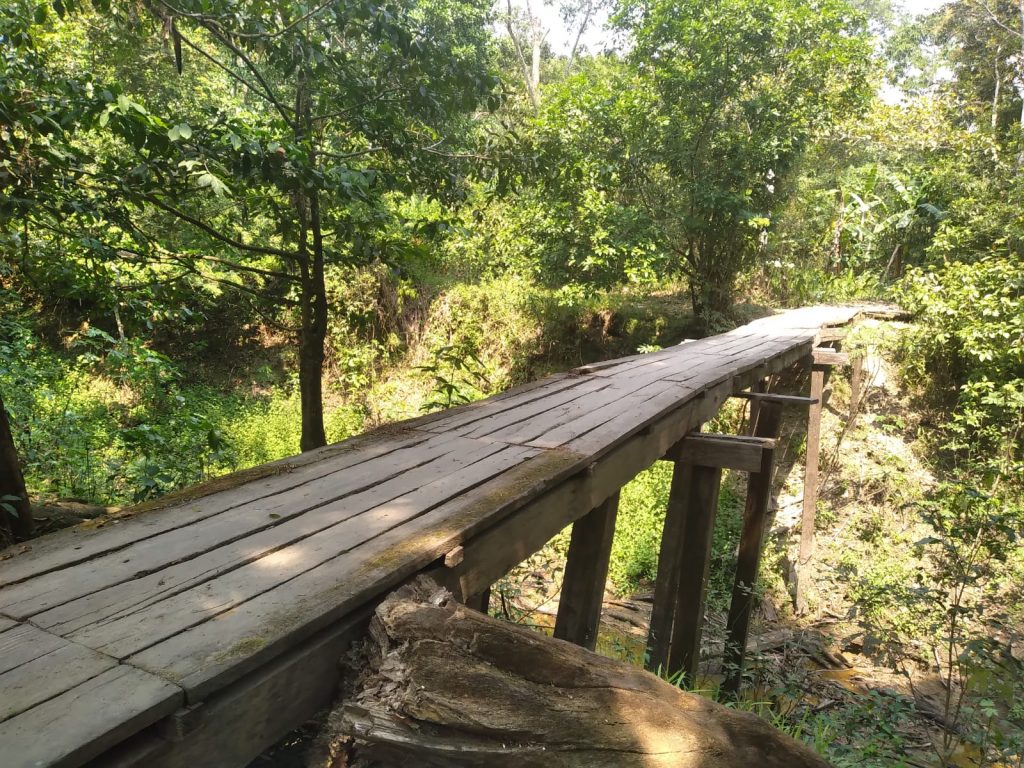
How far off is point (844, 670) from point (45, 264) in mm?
7275

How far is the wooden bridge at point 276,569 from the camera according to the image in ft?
3.18

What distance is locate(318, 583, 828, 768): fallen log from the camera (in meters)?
1.00

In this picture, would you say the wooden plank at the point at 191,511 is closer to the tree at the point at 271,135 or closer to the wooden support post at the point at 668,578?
the tree at the point at 271,135

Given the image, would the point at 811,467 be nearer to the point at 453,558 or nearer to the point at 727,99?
the point at 727,99

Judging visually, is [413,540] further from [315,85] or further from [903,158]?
[903,158]

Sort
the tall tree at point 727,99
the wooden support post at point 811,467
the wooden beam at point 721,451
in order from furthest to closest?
the tall tree at point 727,99, the wooden support post at point 811,467, the wooden beam at point 721,451

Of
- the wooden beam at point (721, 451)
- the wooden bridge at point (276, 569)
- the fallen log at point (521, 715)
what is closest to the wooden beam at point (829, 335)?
the wooden beam at point (721, 451)

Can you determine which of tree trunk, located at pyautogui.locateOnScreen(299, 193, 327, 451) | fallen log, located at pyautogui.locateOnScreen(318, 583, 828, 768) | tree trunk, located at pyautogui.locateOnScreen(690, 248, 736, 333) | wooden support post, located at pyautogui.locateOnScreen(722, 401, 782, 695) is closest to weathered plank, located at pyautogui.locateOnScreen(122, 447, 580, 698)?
fallen log, located at pyautogui.locateOnScreen(318, 583, 828, 768)

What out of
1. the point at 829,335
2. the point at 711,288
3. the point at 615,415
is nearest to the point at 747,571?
the point at 615,415

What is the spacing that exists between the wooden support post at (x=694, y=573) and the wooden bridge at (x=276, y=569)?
1.00 ft

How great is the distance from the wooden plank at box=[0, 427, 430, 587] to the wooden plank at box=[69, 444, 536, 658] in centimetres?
32

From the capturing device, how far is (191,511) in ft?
5.84

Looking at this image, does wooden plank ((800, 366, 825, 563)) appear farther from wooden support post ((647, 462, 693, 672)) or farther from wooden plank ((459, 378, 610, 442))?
wooden plank ((459, 378, 610, 442))

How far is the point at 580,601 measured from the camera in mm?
2775
